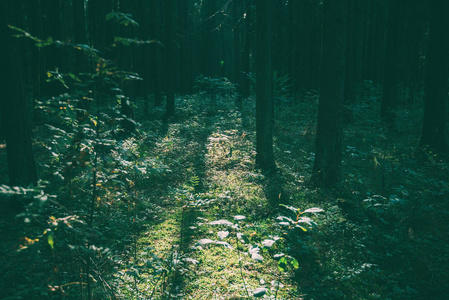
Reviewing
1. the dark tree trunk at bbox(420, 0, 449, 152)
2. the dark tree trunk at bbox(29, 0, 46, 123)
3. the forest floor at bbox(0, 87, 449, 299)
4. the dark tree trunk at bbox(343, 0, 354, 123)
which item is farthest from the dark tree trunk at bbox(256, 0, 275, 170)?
the dark tree trunk at bbox(29, 0, 46, 123)

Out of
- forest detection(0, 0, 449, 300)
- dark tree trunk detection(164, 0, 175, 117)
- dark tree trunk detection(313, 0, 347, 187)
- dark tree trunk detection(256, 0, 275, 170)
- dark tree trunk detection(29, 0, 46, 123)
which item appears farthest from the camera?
dark tree trunk detection(164, 0, 175, 117)

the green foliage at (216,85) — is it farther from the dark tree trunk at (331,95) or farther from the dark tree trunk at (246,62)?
the dark tree trunk at (331,95)

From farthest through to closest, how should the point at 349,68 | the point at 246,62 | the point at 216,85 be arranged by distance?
the point at 216,85, the point at 246,62, the point at 349,68

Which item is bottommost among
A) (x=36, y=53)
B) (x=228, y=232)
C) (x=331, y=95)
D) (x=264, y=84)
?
(x=228, y=232)

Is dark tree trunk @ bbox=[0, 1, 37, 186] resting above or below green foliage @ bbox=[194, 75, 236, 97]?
below

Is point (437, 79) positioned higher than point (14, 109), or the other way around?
point (437, 79)

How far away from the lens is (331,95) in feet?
22.7

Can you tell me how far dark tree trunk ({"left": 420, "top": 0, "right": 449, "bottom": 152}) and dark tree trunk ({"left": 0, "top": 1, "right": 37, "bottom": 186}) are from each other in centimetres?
1135

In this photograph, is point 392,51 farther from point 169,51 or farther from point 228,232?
point 228,232

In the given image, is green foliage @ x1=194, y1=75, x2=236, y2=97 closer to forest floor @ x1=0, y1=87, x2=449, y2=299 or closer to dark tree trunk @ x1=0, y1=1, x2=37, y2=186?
forest floor @ x1=0, y1=87, x2=449, y2=299

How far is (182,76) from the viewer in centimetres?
2584

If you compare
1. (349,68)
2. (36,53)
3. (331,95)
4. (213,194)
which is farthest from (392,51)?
(36,53)

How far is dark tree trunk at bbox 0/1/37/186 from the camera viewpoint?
503 centimetres

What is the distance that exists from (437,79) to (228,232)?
10358 millimetres
